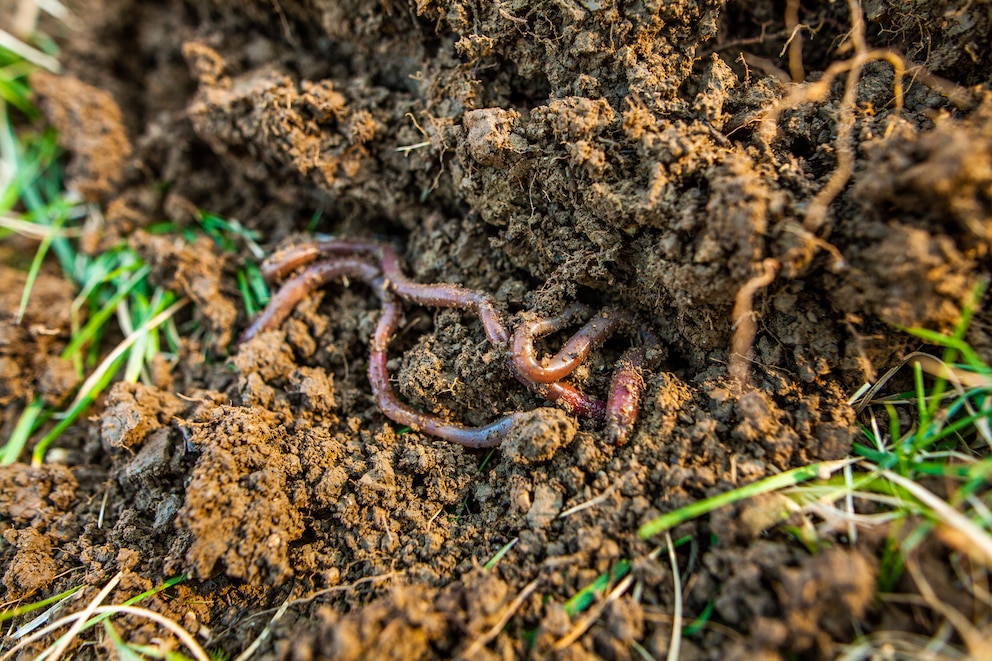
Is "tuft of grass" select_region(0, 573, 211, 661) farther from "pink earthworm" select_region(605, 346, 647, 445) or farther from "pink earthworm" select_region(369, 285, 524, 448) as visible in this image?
"pink earthworm" select_region(605, 346, 647, 445)

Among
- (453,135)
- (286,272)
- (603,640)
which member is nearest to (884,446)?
(603,640)

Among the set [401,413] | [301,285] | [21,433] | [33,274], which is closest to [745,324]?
[401,413]

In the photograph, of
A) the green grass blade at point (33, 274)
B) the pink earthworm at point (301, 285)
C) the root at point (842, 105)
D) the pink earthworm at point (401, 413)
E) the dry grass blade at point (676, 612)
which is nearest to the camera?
the dry grass blade at point (676, 612)

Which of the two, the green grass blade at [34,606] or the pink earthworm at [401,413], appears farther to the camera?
the pink earthworm at [401,413]

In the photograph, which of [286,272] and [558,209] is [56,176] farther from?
[558,209]

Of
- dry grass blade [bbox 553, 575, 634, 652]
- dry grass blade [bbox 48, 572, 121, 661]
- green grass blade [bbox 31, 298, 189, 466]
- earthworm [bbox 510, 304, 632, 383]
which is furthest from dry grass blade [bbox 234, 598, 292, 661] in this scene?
green grass blade [bbox 31, 298, 189, 466]

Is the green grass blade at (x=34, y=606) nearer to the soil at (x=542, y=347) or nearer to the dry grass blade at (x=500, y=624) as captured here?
the soil at (x=542, y=347)

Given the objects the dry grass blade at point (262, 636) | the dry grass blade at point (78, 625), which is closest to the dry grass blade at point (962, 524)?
the dry grass blade at point (262, 636)
